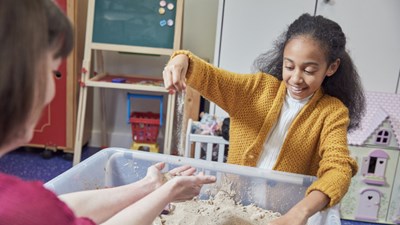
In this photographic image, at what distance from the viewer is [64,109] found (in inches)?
76.1

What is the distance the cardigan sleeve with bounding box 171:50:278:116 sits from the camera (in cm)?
85

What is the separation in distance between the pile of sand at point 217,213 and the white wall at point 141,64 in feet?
4.08

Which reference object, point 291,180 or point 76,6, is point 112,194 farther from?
point 76,6

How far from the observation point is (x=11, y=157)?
6.37 feet

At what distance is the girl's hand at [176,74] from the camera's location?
75 cm

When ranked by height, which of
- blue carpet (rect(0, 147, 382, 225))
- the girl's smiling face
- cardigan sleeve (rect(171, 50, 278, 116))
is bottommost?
blue carpet (rect(0, 147, 382, 225))

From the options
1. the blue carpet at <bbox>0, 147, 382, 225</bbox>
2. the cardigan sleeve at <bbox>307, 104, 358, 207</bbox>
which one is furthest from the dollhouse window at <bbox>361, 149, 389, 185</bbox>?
the cardigan sleeve at <bbox>307, 104, 358, 207</bbox>

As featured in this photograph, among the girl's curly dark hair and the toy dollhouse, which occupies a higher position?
the girl's curly dark hair

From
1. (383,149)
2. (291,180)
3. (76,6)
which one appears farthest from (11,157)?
(383,149)

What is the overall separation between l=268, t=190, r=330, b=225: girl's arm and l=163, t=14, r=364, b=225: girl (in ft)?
0.24

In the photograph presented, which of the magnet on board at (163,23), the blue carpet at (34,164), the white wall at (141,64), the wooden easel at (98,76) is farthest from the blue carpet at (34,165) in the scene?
the magnet on board at (163,23)

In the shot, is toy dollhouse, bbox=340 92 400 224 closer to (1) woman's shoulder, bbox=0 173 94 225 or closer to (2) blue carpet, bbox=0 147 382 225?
(2) blue carpet, bbox=0 147 382 225

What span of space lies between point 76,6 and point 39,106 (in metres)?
1.58

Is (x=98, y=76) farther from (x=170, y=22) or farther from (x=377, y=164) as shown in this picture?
(x=377, y=164)
